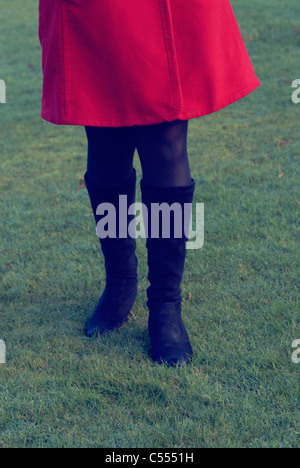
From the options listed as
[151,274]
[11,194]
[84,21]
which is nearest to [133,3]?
[84,21]

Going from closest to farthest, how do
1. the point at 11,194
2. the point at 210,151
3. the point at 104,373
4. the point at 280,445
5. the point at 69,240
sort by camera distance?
1. the point at 280,445
2. the point at 104,373
3. the point at 69,240
4. the point at 11,194
5. the point at 210,151

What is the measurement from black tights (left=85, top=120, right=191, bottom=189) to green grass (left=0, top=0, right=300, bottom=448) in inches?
22.2

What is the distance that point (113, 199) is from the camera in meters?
2.09

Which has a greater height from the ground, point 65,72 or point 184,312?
point 65,72

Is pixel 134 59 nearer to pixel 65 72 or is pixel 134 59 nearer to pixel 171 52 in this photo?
pixel 171 52

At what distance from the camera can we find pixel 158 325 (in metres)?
1.99

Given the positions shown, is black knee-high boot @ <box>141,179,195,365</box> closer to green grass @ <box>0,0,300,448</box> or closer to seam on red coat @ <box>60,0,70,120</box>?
green grass @ <box>0,0,300,448</box>

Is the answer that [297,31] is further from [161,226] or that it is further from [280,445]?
[280,445]

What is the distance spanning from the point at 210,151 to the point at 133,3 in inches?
104

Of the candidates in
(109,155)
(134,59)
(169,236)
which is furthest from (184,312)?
(134,59)

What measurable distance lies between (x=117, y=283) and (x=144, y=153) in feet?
1.83

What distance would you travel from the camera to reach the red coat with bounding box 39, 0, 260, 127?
166 cm

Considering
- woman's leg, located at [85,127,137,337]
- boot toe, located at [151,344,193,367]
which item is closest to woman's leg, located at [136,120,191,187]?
woman's leg, located at [85,127,137,337]

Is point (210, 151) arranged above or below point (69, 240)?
above
